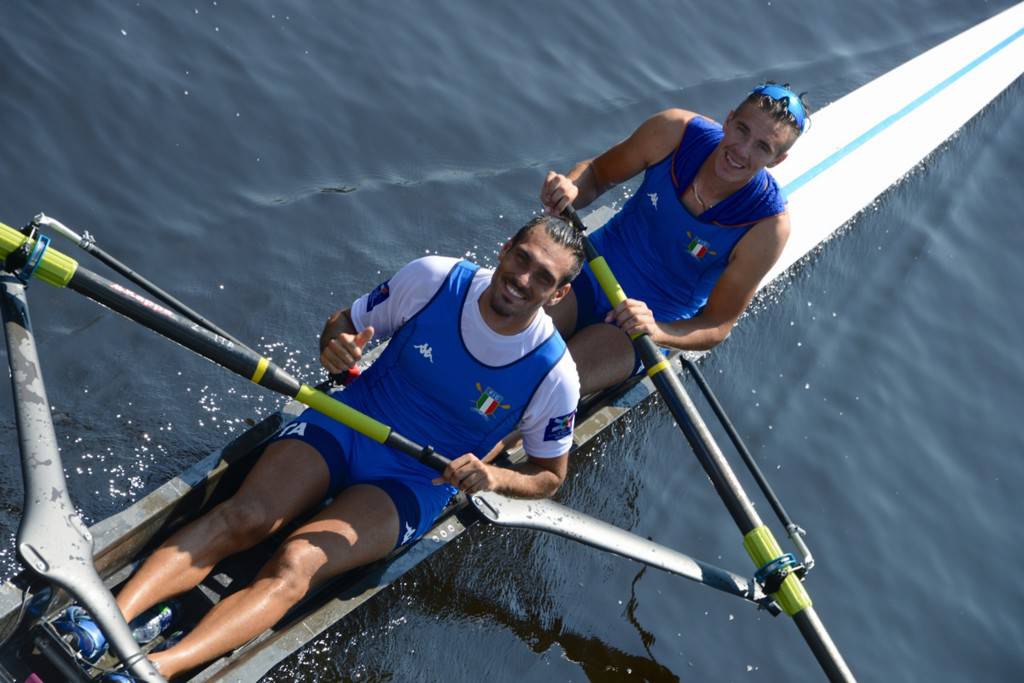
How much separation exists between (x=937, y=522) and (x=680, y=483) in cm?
174

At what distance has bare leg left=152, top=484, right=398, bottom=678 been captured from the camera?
4.25m

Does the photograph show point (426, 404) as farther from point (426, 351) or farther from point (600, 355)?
point (600, 355)

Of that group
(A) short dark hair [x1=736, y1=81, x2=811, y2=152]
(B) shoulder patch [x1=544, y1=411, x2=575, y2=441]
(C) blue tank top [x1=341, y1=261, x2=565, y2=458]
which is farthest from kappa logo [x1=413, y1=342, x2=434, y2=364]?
(A) short dark hair [x1=736, y1=81, x2=811, y2=152]

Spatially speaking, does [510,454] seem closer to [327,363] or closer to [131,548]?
[327,363]

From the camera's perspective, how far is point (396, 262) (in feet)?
24.0

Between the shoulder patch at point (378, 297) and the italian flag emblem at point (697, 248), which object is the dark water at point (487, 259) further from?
the shoulder patch at point (378, 297)

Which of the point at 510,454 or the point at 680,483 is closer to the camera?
the point at 510,454

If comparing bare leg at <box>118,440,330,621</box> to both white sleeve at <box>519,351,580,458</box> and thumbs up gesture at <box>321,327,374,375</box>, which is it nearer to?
thumbs up gesture at <box>321,327,374,375</box>

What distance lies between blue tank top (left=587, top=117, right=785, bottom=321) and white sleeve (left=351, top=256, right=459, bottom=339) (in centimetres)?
141

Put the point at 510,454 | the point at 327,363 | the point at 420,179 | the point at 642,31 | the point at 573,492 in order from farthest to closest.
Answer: the point at 642,31 → the point at 420,179 → the point at 573,492 → the point at 510,454 → the point at 327,363

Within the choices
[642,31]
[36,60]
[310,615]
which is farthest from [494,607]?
[642,31]

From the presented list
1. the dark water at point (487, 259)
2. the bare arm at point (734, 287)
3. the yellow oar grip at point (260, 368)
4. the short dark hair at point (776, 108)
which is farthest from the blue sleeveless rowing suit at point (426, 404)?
the short dark hair at point (776, 108)

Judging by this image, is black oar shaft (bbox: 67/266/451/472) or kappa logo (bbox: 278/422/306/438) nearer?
black oar shaft (bbox: 67/266/451/472)

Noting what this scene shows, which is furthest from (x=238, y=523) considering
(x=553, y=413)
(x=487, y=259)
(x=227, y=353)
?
(x=487, y=259)
